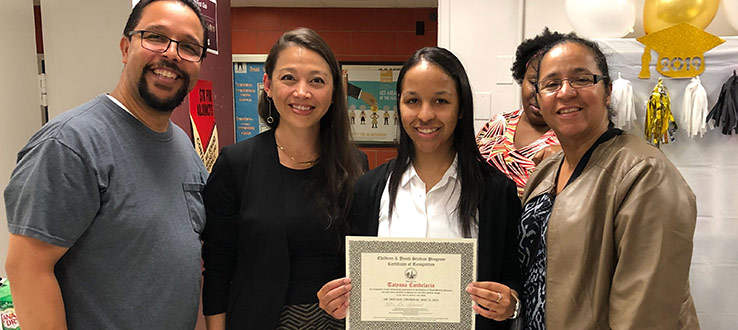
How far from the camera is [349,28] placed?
223 inches

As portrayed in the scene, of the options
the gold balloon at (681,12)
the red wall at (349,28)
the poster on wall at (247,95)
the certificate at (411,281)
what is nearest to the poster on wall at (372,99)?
the red wall at (349,28)

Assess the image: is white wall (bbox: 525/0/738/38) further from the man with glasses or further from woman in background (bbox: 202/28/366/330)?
the man with glasses

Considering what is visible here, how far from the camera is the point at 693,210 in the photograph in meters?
1.25

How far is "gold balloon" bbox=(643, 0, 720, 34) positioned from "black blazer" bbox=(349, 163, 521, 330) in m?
1.76

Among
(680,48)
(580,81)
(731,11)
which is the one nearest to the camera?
(580,81)

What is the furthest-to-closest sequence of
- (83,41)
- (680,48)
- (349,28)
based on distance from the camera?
1. (349,28)
2. (680,48)
3. (83,41)

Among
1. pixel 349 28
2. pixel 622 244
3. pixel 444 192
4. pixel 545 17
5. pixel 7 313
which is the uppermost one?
pixel 349 28

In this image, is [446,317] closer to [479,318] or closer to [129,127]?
[479,318]

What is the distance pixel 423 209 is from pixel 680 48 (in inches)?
76.0

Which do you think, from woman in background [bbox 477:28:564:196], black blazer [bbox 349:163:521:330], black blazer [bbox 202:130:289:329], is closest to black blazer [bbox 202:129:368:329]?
black blazer [bbox 202:130:289:329]

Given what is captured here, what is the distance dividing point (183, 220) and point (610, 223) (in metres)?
1.26

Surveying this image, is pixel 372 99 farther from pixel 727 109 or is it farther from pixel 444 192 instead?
pixel 444 192

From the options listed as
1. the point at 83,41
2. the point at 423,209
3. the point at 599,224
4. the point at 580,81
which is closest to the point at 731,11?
the point at 580,81

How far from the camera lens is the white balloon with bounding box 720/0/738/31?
2.58 m
